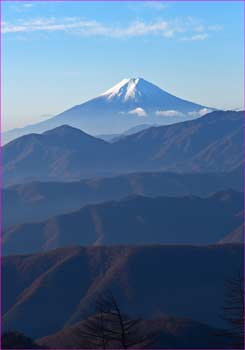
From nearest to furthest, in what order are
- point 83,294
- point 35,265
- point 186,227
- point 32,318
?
point 32,318, point 83,294, point 35,265, point 186,227

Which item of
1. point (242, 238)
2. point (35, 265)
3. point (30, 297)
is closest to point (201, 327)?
point (30, 297)

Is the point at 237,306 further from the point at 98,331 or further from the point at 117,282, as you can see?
the point at 117,282

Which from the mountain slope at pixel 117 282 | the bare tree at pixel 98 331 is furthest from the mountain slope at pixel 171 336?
the bare tree at pixel 98 331

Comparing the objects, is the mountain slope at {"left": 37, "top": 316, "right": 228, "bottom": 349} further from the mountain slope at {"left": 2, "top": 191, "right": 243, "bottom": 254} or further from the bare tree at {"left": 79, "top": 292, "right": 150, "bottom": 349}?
the mountain slope at {"left": 2, "top": 191, "right": 243, "bottom": 254}

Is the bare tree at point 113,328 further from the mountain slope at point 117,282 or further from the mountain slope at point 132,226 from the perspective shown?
the mountain slope at point 132,226

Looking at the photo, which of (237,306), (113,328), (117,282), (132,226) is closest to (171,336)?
(113,328)

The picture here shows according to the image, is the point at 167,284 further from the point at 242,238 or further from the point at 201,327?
the point at 242,238
